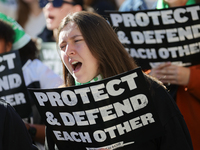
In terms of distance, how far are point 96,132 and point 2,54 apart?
3.80 feet

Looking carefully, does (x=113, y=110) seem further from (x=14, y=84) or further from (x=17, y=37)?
(x=17, y=37)

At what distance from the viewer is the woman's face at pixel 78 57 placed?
6.32ft

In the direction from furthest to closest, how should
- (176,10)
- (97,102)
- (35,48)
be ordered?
1. (35,48)
2. (176,10)
3. (97,102)

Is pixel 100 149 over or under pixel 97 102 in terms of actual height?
under

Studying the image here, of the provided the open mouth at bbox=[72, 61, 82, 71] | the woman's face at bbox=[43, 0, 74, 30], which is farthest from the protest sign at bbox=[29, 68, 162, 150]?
the woman's face at bbox=[43, 0, 74, 30]

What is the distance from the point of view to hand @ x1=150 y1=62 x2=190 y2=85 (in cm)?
255

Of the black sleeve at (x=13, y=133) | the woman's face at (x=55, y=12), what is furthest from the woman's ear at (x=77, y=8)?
the black sleeve at (x=13, y=133)

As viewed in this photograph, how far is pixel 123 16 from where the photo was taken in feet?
8.79

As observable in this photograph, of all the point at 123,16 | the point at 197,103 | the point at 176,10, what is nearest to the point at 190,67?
the point at 197,103

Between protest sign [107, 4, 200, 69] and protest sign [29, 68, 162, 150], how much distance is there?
841 millimetres

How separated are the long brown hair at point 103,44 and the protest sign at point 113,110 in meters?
0.17

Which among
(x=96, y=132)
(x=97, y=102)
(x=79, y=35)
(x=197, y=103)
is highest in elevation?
(x=79, y=35)

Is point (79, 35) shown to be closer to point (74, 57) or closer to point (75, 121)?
point (74, 57)

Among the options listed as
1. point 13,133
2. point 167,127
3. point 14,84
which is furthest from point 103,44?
point 14,84
